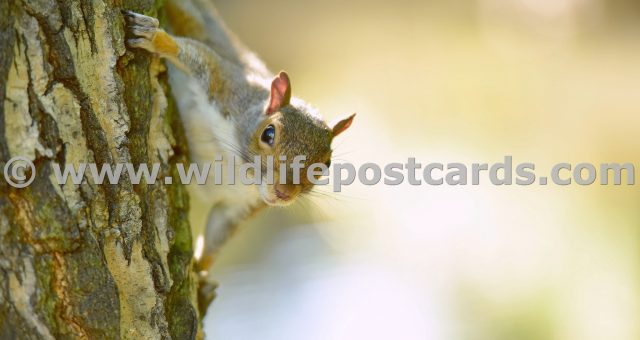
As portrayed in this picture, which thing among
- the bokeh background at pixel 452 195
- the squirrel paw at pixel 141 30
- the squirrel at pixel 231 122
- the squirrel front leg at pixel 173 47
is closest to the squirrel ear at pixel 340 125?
the squirrel at pixel 231 122

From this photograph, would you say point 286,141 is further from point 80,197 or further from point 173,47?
point 80,197

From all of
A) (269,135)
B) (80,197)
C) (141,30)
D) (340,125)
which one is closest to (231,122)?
(269,135)

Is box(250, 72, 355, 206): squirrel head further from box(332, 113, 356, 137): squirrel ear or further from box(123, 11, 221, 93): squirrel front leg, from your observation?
box(123, 11, 221, 93): squirrel front leg

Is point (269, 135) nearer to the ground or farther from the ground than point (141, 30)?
nearer to the ground

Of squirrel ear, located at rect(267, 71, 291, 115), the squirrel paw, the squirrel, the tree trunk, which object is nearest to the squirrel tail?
the squirrel

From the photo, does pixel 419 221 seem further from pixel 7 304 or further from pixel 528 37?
pixel 528 37

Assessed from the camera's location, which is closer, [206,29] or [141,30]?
[141,30]
